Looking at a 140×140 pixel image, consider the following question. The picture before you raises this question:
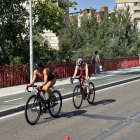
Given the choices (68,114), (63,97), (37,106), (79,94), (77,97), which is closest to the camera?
(37,106)

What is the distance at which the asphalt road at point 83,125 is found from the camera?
6129 mm

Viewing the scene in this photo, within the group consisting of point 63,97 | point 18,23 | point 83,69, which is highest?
point 18,23

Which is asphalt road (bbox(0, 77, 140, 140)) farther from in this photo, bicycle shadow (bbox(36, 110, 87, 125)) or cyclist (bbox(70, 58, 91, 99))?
cyclist (bbox(70, 58, 91, 99))

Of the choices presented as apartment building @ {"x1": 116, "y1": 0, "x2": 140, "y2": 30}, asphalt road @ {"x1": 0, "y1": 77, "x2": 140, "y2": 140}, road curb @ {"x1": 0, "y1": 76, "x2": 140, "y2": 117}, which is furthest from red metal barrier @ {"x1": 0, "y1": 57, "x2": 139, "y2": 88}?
apartment building @ {"x1": 116, "y1": 0, "x2": 140, "y2": 30}

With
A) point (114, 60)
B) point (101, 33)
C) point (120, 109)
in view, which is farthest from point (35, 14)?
point (101, 33)

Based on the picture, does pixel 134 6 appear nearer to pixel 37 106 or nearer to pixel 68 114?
pixel 68 114

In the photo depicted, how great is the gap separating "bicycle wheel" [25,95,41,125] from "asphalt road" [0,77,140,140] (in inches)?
5.9

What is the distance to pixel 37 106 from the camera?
24.5ft

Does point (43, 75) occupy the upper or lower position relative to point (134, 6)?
lower

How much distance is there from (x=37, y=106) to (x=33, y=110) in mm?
168

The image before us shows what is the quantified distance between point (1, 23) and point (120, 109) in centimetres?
1221

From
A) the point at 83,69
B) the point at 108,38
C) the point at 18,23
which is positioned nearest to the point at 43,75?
the point at 83,69

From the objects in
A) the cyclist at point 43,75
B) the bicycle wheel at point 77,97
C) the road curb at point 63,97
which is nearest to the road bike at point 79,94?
the bicycle wheel at point 77,97

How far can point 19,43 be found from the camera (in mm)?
20062
